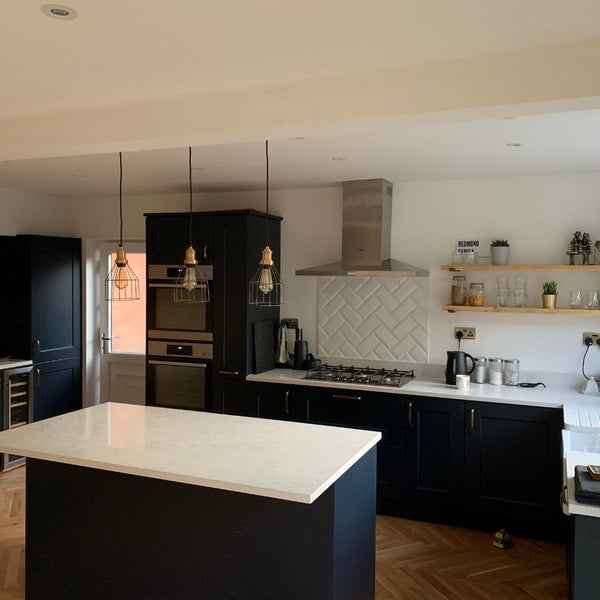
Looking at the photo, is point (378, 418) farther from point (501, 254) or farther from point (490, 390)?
point (501, 254)

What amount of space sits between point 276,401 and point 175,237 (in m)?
1.54

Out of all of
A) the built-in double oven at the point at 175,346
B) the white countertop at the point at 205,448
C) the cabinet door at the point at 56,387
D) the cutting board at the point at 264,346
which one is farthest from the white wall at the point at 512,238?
the cabinet door at the point at 56,387

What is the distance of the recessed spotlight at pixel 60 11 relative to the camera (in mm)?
1754

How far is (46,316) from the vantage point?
5.62 metres

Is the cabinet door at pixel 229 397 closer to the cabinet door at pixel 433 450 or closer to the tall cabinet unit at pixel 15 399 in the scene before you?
the cabinet door at pixel 433 450

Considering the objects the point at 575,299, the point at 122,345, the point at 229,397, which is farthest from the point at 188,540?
the point at 122,345

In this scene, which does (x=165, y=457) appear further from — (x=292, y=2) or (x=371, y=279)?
(x=371, y=279)

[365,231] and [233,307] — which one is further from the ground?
[365,231]

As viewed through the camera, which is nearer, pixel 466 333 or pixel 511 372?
pixel 511 372

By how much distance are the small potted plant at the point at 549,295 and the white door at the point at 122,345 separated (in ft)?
11.8

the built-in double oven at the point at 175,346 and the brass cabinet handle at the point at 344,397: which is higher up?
the built-in double oven at the point at 175,346

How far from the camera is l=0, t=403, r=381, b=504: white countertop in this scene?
8.13 ft

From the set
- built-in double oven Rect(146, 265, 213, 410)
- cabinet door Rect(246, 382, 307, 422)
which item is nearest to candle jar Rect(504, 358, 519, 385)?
cabinet door Rect(246, 382, 307, 422)

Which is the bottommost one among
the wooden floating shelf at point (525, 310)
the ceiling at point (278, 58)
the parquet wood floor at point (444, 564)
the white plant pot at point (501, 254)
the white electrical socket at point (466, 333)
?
the parquet wood floor at point (444, 564)
